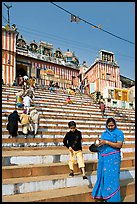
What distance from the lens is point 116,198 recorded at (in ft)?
14.8

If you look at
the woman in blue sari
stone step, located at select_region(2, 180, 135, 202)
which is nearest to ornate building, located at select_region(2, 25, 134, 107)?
stone step, located at select_region(2, 180, 135, 202)

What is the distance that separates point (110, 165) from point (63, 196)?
1029 millimetres

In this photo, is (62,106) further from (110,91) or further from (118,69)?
(118,69)

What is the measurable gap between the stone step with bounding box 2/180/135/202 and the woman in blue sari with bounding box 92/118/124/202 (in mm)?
373

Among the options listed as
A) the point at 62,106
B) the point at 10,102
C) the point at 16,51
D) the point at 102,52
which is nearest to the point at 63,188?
the point at 10,102

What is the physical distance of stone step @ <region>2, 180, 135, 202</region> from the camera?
4516 mm

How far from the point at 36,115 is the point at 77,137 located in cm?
435

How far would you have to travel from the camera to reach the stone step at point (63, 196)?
4516 millimetres

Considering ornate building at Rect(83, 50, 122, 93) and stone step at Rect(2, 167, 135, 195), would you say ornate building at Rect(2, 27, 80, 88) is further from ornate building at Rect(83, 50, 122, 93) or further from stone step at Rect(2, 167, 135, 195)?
stone step at Rect(2, 167, 135, 195)

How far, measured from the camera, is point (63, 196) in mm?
4684

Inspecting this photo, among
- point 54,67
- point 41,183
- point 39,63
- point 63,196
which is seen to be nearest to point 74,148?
point 41,183

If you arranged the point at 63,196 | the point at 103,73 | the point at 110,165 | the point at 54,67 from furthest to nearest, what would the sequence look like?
the point at 103,73, the point at 54,67, the point at 63,196, the point at 110,165

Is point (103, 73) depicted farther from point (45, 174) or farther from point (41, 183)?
point (41, 183)

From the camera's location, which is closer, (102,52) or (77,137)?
(77,137)
